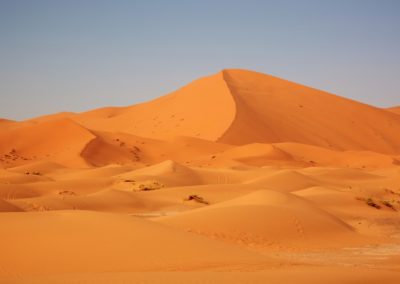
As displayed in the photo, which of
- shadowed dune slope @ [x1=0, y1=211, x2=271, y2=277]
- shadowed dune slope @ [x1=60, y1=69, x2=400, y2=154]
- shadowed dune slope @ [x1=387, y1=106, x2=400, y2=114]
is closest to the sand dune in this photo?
shadowed dune slope @ [x1=0, y1=211, x2=271, y2=277]

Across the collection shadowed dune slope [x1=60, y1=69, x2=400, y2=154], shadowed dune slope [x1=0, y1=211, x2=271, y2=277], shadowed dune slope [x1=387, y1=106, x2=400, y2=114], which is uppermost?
shadowed dune slope [x1=387, y1=106, x2=400, y2=114]

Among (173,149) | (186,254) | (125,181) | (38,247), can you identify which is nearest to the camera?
(38,247)

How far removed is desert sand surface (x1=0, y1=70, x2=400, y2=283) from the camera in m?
9.83

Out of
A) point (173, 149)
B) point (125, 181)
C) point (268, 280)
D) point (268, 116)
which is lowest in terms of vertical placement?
point (268, 280)

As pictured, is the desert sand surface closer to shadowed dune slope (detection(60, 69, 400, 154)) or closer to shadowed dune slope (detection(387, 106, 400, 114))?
shadowed dune slope (detection(60, 69, 400, 154))

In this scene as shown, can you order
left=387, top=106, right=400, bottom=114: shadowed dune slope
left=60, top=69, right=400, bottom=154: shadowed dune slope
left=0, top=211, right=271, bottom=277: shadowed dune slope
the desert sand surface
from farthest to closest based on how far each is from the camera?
left=387, top=106, right=400, bottom=114: shadowed dune slope, left=60, top=69, right=400, bottom=154: shadowed dune slope, the desert sand surface, left=0, top=211, right=271, bottom=277: shadowed dune slope

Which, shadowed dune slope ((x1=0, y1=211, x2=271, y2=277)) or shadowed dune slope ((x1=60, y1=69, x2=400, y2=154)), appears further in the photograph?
shadowed dune slope ((x1=60, y1=69, x2=400, y2=154))

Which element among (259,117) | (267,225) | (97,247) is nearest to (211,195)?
(267,225)

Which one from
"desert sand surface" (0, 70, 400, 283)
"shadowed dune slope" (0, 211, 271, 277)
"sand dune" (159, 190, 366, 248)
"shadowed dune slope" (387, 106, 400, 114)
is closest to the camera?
"shadowed dune slope" (0, 211, 271, 277)

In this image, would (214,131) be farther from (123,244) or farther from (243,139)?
(123,244)

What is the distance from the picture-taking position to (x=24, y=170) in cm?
3469

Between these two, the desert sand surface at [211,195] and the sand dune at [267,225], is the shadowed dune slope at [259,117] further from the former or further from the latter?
the sand dune at [267,225]

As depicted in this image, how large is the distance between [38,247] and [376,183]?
27.6 meters

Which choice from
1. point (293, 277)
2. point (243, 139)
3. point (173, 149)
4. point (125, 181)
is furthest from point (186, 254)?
point (243, 139)
